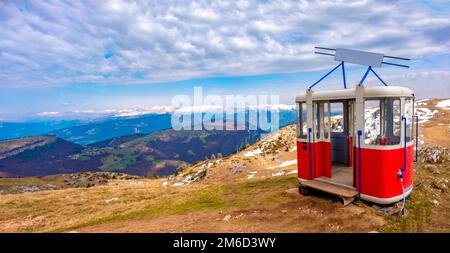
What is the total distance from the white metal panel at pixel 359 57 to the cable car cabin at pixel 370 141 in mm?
1566

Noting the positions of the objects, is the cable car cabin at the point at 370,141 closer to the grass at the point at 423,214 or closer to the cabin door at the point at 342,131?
the grass at the point at 423,214

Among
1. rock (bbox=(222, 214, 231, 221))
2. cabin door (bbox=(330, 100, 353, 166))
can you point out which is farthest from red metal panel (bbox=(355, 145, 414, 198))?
rock (bbox=(222, 214, 231, 221))

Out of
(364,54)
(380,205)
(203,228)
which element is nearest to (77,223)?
(203,228)

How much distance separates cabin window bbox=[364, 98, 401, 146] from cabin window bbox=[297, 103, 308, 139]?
2.76 m

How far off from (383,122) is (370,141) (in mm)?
959

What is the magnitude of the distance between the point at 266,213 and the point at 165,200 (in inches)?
270

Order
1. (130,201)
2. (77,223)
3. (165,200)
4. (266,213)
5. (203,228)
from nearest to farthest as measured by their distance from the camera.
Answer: (203,228)
(266,213)
(77,223)
(165,200)
(130,201)

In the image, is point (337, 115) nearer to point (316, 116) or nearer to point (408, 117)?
point (316, 116)

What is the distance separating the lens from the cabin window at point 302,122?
12.4 m

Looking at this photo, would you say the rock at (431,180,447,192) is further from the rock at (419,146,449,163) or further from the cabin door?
the rock at (419,146,449,163)

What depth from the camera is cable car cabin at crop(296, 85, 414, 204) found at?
977 centimetres

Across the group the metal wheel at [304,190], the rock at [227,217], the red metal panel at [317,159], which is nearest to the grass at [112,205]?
the metal wheel at [304,190]
